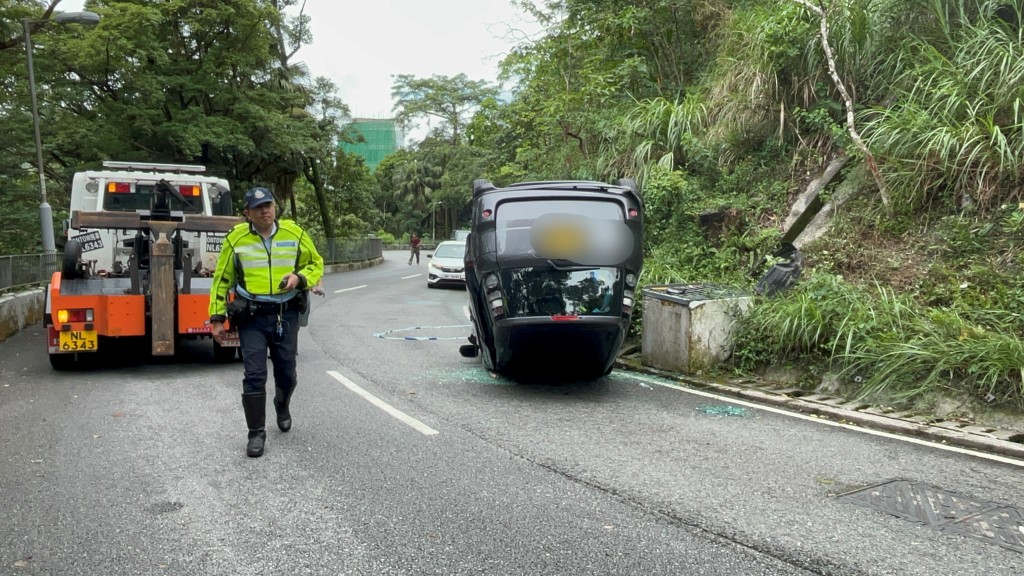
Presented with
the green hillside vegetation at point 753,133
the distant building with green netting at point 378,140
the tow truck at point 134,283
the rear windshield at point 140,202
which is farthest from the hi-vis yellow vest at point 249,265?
the distant building with green netting at point 378,140

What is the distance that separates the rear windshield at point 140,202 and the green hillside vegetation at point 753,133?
22.5 feet

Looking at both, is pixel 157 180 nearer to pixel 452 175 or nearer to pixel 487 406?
pixel 487 406

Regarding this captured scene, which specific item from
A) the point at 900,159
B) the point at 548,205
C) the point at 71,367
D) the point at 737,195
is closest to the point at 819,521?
the point at 548,205

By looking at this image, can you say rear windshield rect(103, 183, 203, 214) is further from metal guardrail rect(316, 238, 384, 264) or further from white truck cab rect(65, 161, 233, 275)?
metal guardrail rect(316, 238, 384, 264)

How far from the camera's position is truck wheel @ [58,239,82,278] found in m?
9.23

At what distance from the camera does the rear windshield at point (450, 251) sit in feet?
82.3

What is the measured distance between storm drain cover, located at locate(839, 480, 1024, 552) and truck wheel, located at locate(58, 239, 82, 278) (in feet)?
28.2

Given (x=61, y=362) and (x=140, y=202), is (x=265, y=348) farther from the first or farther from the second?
(x=140, y=202)

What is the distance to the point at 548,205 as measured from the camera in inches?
312

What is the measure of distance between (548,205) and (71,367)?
6166 millimetres

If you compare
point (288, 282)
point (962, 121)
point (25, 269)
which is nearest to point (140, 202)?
point (25, 269)

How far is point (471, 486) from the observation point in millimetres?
4863

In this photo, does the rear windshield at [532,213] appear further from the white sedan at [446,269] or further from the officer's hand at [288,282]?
the white sedan at [446,269]

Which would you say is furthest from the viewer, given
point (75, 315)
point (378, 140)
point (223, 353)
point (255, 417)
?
point (378, 140)
